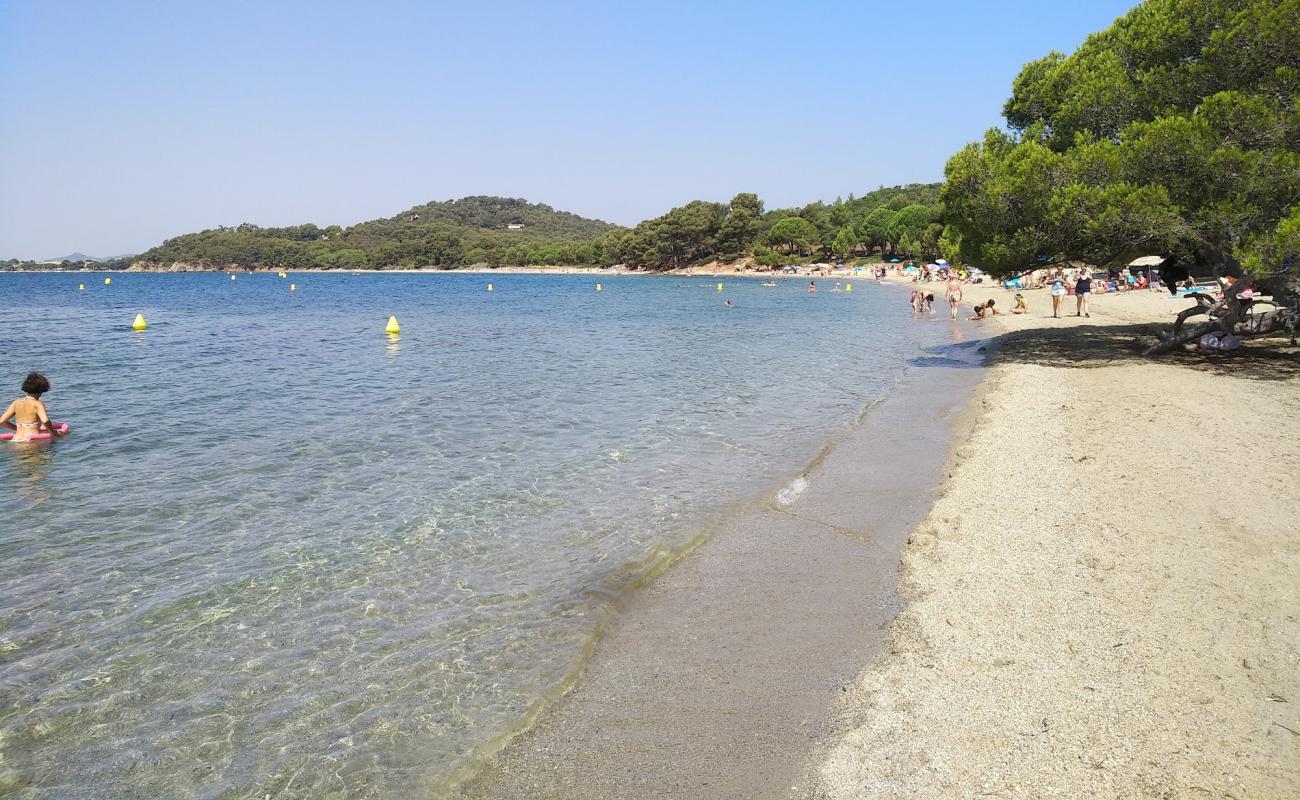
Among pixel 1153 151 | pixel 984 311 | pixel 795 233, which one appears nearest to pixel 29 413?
pixel 1153 151

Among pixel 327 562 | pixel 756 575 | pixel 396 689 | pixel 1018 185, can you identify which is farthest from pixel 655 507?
pixel 1018 185

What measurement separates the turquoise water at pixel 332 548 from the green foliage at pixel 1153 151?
17.8 feet

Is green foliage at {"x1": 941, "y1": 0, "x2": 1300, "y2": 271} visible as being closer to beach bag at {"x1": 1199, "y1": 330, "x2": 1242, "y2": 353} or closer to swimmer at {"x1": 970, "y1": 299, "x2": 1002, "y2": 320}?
beach bag at {"x1": 1199, "y1": 330, "x2": 1242, "y2": 353}

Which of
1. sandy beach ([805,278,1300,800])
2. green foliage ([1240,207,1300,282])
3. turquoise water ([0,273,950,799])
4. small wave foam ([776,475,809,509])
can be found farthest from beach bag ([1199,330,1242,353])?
small wave foam ([776,475,809,509])

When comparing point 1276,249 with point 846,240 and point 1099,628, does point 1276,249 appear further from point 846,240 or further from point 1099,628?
point 846,240

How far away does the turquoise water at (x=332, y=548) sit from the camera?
16.7 ft

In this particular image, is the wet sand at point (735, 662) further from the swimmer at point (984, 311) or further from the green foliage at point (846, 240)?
the green foliage at point (846, 240)

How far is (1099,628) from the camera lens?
5.79 meters

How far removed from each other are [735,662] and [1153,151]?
15.4 m

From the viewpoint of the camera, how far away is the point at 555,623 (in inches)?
264

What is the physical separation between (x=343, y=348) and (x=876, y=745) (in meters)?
29.7

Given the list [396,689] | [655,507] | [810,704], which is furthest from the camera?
[655,507]

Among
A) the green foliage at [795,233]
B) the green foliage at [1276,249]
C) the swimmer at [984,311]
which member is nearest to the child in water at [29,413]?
the green foliage at [1276,249]

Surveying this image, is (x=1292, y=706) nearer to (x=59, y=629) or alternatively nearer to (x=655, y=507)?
(x=655, y=507)
